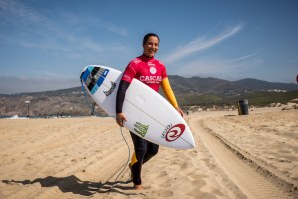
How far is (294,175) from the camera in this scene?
13.9 feet

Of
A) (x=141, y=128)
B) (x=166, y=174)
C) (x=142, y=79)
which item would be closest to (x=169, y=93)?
(x=142, y=79)

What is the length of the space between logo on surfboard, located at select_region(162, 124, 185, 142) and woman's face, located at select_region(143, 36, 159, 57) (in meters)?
1.23

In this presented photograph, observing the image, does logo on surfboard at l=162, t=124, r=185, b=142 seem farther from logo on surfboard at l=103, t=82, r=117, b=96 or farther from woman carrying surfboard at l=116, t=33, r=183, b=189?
logo on surfboard at l=103, t=82, r=117, b=96

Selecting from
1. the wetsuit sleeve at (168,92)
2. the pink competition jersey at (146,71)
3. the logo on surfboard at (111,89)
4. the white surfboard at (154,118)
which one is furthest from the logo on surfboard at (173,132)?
the logo on surfboard at (111,89)

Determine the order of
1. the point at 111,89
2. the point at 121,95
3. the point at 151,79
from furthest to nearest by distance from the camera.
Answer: the point at 111,89 → the point at 151,79 → the point at 121,95

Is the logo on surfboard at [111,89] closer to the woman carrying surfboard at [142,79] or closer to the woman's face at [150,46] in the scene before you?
the woman carrying surfboard at [142,79]

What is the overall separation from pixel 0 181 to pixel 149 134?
297 centimetres

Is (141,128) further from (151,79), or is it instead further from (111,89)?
(111,89)

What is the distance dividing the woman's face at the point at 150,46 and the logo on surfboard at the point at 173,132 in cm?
123

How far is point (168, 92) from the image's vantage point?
4.45 metres

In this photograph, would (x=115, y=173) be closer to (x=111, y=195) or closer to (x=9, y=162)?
(x=111, y=195)

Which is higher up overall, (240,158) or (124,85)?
(124,85)

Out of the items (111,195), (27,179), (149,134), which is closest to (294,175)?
(149,134)

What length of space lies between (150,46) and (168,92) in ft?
2.89
